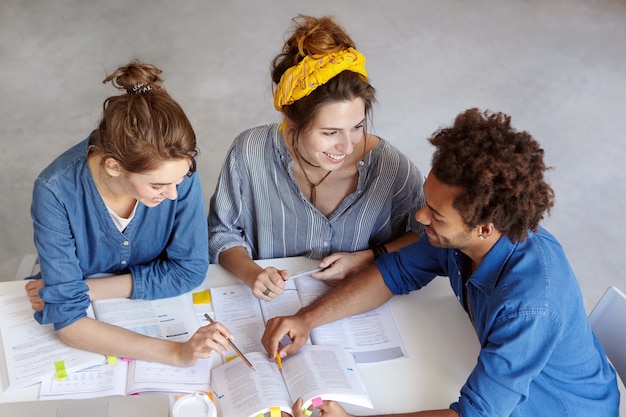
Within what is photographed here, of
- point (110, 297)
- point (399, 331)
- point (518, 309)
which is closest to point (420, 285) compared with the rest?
point (399, 331)

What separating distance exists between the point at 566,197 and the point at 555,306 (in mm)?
2180

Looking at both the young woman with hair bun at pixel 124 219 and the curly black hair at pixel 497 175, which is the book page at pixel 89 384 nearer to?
the young woman with hair bun at pixel 124 219

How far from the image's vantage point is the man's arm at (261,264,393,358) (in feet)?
5.50

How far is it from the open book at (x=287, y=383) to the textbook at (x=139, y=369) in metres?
0.07

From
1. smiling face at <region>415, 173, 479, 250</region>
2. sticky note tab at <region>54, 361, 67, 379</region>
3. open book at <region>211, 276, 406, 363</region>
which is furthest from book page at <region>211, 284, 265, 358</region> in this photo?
smiling face at <region>415, 173, 479, 250</region>

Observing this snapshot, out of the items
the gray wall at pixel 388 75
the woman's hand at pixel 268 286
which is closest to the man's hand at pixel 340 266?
the woman's hand at pixel 268 286

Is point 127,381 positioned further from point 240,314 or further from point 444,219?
point 444,219

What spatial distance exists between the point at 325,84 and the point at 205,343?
2.30 ft

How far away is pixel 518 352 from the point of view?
1471 mm

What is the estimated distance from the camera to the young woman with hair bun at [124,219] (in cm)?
156

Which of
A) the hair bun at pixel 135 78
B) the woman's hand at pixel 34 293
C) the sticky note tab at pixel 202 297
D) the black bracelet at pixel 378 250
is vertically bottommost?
the sticky note tab at pixel 202 297

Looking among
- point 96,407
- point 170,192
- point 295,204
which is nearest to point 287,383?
point 96,407

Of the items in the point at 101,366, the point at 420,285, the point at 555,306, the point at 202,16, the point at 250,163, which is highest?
the point at 202,16

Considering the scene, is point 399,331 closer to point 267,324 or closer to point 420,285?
point 420,285
